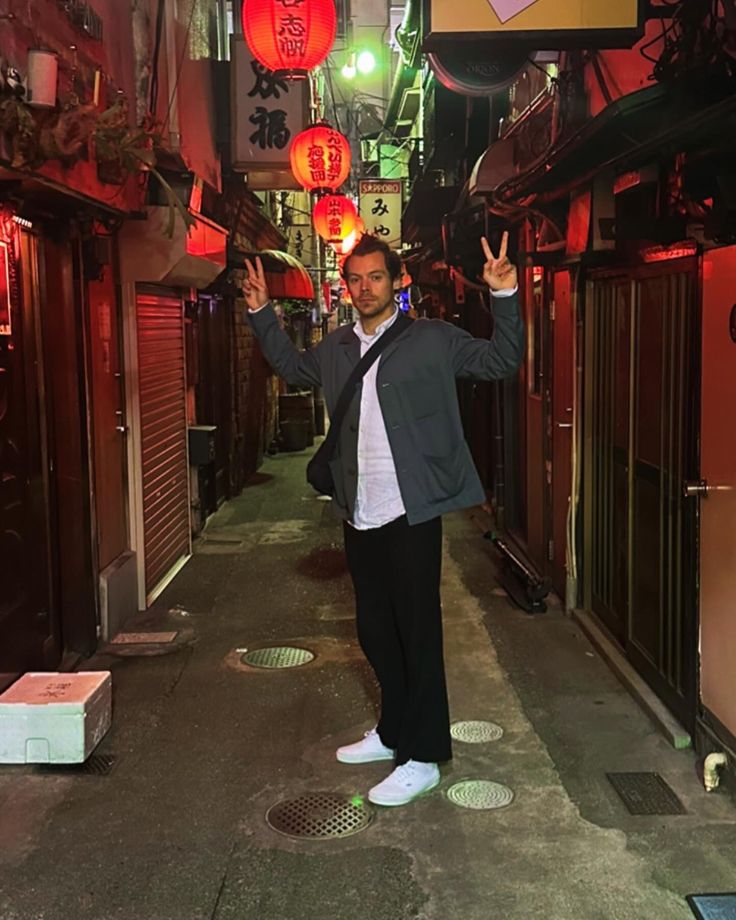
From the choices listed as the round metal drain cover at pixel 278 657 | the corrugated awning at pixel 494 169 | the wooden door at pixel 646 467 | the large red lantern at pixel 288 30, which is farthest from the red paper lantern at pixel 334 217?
the round metal drain cover at pixel 278 657

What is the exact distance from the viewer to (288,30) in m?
8.42

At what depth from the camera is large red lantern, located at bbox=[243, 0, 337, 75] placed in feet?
27.6

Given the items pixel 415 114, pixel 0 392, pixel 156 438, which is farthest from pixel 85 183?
pixel 415 114

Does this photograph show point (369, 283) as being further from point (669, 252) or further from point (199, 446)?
point (199, 446)

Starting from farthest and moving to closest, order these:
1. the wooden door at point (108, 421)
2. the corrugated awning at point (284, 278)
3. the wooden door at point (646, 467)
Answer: the corrugated awning at point (284, 278), the wooden door at point (108, 421), the wooden door at point (646, 467)

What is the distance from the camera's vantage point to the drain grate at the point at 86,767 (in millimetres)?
5398

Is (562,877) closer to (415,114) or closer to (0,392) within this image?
(0,392)

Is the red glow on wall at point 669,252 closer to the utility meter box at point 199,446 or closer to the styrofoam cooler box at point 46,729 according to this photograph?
the styrofoam cooler box at point 46,729

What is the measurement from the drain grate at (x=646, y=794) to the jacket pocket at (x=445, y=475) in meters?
1.88

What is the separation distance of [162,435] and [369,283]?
5.81 m

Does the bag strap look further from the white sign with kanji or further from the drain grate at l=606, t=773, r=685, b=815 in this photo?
the white sign with kanji

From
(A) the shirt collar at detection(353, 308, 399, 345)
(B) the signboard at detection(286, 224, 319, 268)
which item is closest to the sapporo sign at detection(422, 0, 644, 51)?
(A) the shirt collar at detection(353, 308, 399, 345)

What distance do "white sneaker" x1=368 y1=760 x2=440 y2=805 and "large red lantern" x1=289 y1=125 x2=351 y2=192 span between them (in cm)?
873

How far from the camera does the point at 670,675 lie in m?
A: 5.96
